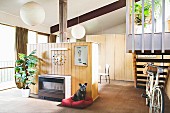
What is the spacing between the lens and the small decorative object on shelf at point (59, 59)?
201 inches

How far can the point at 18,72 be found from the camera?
5402 mm

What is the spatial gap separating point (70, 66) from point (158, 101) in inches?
108

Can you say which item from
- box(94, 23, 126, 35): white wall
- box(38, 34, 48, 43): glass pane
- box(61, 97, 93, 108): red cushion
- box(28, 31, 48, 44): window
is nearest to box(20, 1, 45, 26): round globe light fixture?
box(61, 97, 93, 108): red cushion

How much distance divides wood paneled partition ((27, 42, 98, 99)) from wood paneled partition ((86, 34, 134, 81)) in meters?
3.42

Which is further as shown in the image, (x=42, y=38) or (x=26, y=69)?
(x=42, y=38)

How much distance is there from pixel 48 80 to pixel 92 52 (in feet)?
5.13

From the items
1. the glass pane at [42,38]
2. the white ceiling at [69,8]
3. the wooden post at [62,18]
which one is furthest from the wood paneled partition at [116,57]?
the wooden post at [62,18]

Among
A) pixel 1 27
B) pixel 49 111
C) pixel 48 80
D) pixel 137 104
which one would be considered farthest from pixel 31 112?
pixel 1 27

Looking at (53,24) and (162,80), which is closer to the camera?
(162,80)

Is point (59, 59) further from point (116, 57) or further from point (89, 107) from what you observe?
point (116, 57)

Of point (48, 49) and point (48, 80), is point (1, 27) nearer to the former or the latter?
point (48, 49)

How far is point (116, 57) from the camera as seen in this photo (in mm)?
8367

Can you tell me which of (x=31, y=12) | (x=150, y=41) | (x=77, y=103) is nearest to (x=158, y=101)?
(x=150, y=41)

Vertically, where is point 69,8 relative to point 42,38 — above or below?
above
